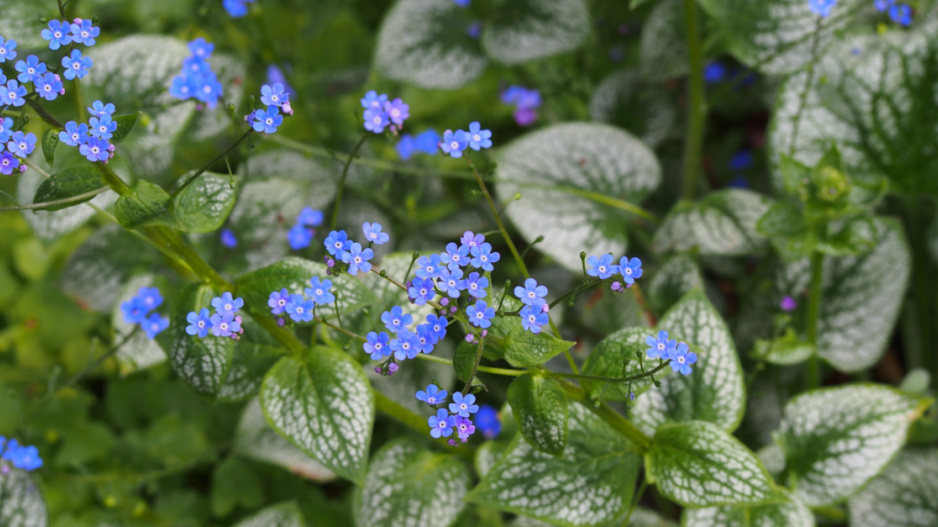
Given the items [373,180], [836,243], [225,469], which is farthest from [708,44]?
[225,469]

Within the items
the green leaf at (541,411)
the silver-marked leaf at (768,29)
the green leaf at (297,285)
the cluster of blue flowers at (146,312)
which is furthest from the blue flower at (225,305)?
the silver-marked leaf at (768,29)

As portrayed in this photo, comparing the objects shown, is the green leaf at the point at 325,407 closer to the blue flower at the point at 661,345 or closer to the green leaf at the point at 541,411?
the green leaf at the point at 541,411

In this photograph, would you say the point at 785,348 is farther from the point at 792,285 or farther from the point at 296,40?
the point at 296,40

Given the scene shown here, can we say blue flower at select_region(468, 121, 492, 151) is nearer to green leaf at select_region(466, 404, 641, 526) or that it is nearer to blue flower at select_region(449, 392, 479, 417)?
blue flower at select_region(449, 392, 479, 417)

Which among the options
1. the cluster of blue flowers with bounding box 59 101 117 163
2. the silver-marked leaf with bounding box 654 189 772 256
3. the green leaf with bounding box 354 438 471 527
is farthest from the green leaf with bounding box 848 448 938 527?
the cluster of blue flowers with bounding box 59 101 117 163

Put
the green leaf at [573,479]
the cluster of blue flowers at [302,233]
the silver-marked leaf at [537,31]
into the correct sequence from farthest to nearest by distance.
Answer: the silver-marked leaf at [537,31] < the cluster of blue flowers at [302,233] < the green leaf at [573,479]
